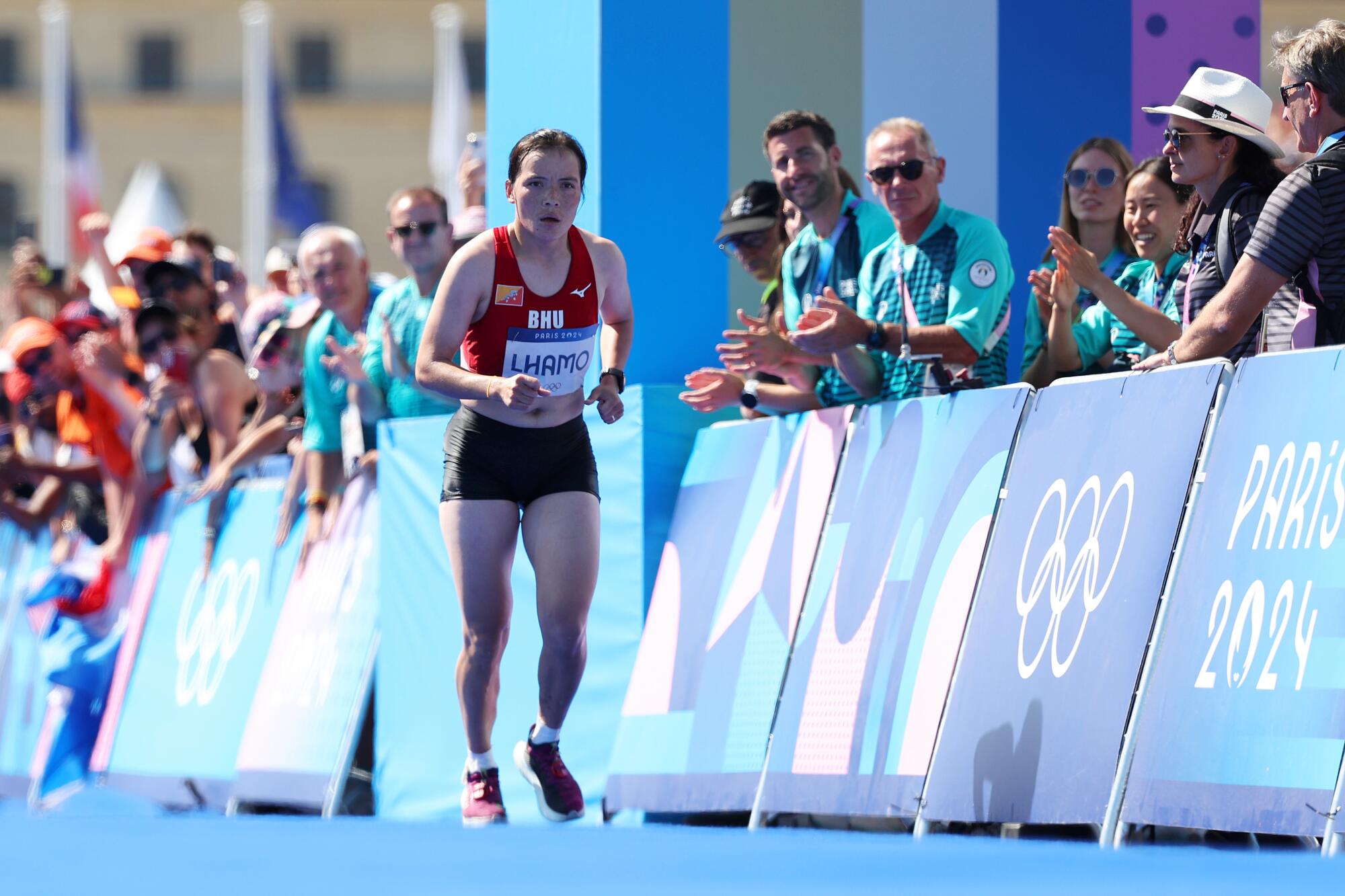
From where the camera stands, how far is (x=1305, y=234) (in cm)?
611

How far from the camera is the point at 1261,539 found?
5.99m

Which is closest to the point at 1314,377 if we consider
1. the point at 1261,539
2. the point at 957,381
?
the point at 1261,539

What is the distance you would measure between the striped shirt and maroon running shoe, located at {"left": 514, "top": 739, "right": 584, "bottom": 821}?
2.91 metres

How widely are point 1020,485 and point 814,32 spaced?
11.5 ft

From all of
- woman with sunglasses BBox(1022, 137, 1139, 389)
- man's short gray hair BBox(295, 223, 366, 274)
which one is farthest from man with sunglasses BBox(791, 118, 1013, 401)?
man's short gray hair BBox(295, 223, 366, 274)

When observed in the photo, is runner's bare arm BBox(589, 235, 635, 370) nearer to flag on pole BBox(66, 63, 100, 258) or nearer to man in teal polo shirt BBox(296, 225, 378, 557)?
man in teal polo shirt BBox(296, 225, 378, 557)

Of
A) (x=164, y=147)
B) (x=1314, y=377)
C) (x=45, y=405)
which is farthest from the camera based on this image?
(x=164, y=147)

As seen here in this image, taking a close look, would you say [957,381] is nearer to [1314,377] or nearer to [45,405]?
[1314,377]

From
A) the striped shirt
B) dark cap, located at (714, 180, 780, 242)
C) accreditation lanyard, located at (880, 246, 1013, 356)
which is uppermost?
dark cap, located at (714, 180, 780, 242)

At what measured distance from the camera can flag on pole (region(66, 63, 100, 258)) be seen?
2408 cm

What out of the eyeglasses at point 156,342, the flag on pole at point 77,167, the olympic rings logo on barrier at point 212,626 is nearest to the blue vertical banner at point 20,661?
the olympic rings logo on barrier at point 212,626

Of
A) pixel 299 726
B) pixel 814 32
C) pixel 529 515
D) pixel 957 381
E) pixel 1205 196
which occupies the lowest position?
pixel 299 726

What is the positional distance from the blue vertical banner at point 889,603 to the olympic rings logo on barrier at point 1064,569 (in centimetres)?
32

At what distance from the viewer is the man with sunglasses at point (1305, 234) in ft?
20.1
